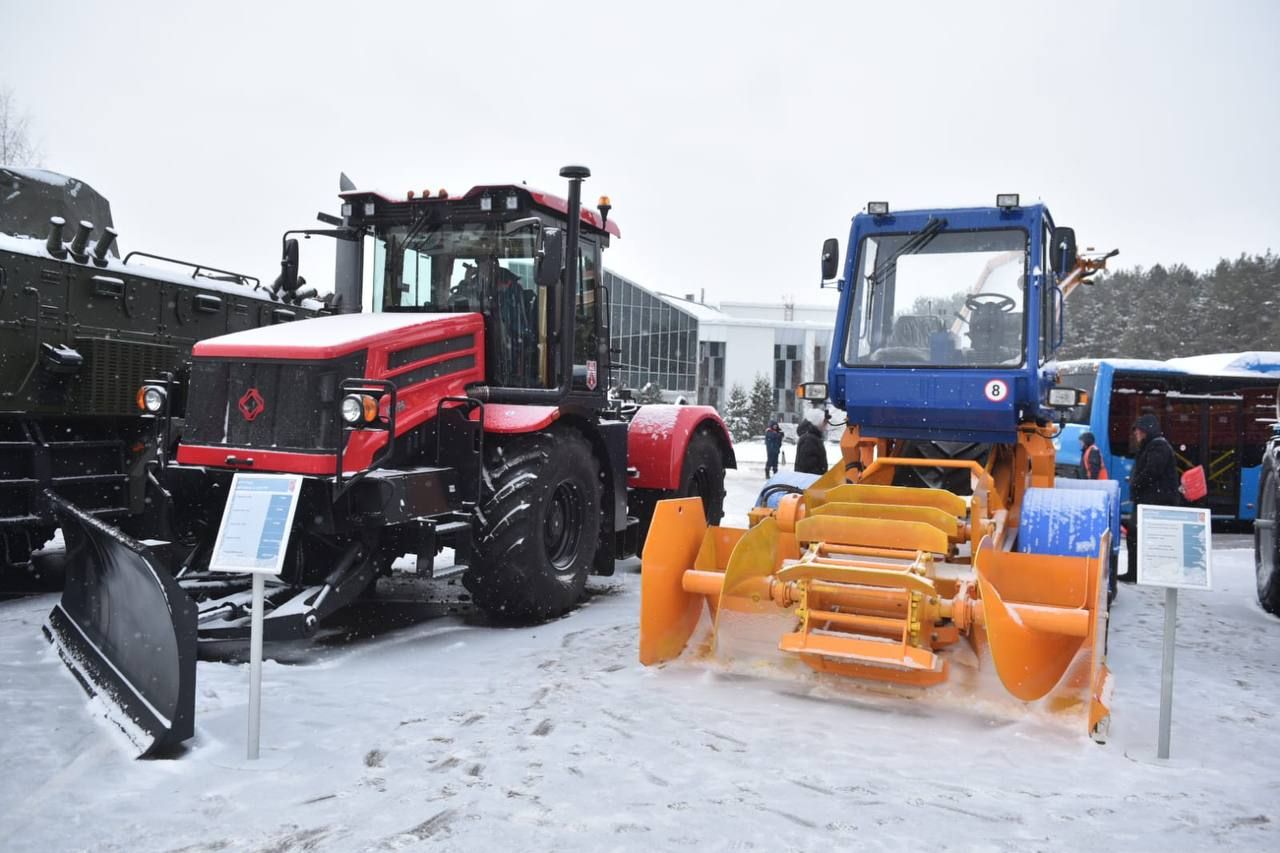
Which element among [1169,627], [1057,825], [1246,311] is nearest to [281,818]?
[1057,825]

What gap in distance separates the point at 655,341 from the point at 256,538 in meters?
37.6

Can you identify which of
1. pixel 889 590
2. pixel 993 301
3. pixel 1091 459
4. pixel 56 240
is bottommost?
pixel 889 590

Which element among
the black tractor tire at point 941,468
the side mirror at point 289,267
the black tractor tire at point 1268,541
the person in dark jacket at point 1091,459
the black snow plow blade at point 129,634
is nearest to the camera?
the black snow plow blade at point 129,634

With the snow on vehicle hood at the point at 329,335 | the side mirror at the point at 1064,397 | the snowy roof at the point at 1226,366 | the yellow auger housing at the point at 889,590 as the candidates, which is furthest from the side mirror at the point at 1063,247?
the snowy roof at the point at 1226,366

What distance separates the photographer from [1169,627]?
14.1 feet

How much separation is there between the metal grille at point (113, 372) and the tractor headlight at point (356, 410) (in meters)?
3.80

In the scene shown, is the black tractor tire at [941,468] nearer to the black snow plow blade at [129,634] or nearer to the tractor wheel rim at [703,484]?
the tractor wheel rim at [703,484]

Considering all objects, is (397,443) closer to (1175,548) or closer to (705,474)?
(705,474)

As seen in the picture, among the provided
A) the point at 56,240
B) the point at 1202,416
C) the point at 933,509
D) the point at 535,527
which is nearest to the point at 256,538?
the point at 535,527

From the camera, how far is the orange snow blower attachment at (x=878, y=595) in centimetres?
459

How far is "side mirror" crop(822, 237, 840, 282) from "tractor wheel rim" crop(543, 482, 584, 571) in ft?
7.31

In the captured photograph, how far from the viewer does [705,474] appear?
29.7ft

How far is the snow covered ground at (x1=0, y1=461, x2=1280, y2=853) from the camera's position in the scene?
11.2 feet

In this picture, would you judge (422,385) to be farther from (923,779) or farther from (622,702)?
(923,779)
